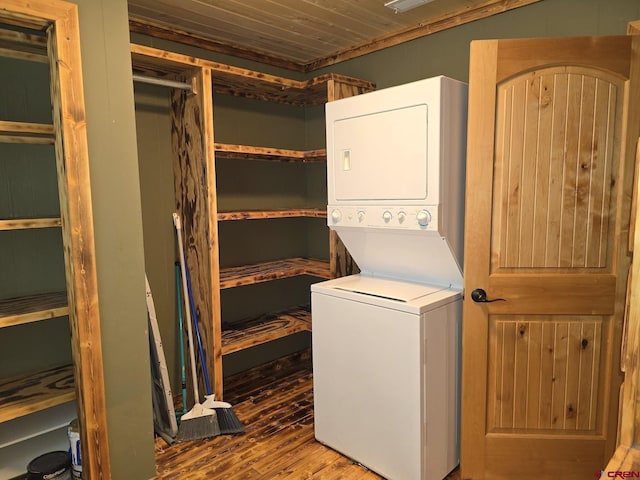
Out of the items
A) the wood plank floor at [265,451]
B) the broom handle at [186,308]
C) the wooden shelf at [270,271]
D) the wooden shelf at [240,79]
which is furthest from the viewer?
the wooden shelf at [270,271]

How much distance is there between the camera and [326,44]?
3.02 m

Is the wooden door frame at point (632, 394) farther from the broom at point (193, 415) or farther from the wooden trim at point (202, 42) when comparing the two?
the wooden trim at point (202, 42)

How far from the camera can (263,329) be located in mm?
3021

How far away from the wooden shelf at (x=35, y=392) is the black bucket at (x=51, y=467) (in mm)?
291

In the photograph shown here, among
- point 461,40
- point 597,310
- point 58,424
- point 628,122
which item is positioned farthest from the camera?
point 461,40

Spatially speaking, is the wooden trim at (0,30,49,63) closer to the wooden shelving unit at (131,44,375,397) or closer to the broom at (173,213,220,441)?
the wooden shelving unit at (131,44,375,397)

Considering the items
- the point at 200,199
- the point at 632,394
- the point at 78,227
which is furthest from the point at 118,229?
the point at 632,394

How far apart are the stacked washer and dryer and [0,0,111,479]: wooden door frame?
43.0 inches

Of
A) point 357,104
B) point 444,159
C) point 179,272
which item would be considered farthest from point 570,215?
point 179,272

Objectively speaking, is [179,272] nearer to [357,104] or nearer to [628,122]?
[357,104]

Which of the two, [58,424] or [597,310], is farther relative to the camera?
[58,424]

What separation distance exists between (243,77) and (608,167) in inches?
79.7

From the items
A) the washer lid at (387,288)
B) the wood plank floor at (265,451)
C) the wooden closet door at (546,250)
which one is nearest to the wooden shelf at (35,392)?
the wood plank floor at (265,451)

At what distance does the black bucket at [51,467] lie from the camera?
1925 millimetres
